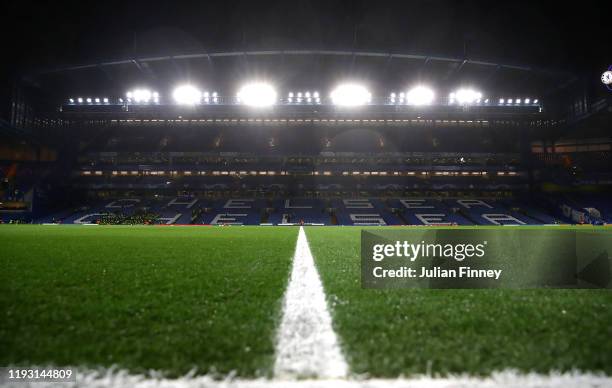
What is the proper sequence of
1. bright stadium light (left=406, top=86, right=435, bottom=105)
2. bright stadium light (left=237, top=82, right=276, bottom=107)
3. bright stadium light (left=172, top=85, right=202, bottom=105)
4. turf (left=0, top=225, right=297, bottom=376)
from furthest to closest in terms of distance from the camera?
bright stadium light (left=406, top=86, right=435, bottom=105) < bright stadium light (left=172, top=85, right=202, bottom=105) < bright stadium light (left=237, top=82, right=276, bottom=107) < turf (left=0, top=225, right=297, bottom=376)

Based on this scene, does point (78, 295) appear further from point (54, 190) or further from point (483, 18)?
point (54, 190)

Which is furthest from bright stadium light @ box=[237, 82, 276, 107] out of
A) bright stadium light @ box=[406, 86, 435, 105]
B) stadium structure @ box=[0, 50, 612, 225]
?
bright stadium light @ box=[406, 86, 435, 105]

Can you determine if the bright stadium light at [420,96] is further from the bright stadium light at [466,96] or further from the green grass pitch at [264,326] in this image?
the green grass pitch at [264,326]

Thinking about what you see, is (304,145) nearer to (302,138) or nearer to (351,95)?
(302,138)

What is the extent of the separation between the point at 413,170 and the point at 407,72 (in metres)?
12.1

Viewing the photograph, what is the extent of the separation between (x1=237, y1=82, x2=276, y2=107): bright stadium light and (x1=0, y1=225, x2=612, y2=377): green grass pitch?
118 ft

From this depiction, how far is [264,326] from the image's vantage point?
184 cm

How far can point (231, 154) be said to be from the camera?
125ft

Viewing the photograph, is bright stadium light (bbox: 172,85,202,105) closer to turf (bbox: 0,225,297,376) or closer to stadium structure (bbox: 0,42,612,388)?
stadium structure (bbox: 0,42,612,388)

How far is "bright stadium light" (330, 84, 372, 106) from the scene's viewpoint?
37.4m

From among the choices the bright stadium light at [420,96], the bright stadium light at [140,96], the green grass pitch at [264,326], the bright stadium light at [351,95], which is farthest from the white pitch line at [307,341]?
the bright stadium light at [140,96]

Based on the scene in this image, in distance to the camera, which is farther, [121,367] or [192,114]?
[192,114]

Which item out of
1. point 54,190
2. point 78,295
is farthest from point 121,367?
point 54,190

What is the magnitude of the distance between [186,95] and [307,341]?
4033cm
